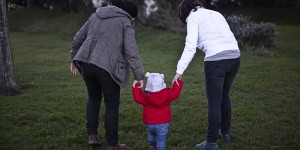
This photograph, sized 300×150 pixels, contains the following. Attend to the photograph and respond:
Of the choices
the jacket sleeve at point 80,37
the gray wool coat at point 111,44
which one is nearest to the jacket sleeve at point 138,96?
the gray wool coat at point 111,44

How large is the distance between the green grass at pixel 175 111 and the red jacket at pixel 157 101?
0.87m

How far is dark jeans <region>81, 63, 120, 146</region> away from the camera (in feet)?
13.8

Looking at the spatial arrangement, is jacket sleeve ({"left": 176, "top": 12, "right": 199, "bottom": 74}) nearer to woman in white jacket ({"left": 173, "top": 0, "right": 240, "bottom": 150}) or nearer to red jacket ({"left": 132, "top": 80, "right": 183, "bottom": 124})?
woman in white jacket ({"left": 173, "top": 0, "right": 240, "bottom": 150})

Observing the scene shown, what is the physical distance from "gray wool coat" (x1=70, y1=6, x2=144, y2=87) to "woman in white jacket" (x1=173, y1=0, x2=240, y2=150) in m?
0.61

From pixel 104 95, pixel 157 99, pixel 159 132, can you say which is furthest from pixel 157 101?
pixel 104 95

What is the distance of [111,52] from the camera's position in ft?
13.8

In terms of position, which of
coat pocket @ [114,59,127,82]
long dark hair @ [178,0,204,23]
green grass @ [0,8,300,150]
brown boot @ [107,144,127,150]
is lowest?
green grass @ [0,8,300,150]

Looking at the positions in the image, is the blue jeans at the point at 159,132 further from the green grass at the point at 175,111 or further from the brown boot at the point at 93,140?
the brown boot at the point at 93,140

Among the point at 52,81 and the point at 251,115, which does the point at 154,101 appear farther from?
the point at 52,81

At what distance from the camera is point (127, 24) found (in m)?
4.24

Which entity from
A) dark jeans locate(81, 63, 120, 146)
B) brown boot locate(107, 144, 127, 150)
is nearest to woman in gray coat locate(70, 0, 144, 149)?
dark jeans locate(81, 63, 120, 146)

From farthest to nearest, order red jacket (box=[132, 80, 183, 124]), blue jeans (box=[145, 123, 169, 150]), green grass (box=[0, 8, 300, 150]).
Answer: green grass (box=[0, 8, 300, 150]) → blue jeans (box=[145, 123, 169, 150]) → red jacket (box=[132, 80, 183, 124])

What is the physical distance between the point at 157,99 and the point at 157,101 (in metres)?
0.02

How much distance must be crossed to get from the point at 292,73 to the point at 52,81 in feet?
23.5
